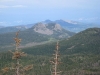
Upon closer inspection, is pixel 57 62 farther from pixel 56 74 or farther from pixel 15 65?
pixel 15 65

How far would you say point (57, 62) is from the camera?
2930 cm

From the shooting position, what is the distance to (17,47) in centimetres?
3064

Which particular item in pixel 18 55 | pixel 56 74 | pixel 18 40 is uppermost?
pixel 18 40

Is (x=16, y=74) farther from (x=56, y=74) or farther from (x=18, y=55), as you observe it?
(x=56, y=74)

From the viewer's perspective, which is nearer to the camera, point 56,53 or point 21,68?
point 56,53

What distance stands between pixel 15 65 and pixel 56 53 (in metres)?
5.80

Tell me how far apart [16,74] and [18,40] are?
447 centimetres

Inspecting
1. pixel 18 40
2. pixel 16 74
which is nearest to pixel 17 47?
pixel 18 40

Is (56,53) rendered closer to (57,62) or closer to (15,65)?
(57,62)

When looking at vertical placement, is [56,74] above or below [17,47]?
below

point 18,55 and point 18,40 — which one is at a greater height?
point 18,40

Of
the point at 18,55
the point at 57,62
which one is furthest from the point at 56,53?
the point at 18,55

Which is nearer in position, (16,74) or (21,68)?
(16,74)

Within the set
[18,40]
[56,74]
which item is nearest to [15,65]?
[18,40]
